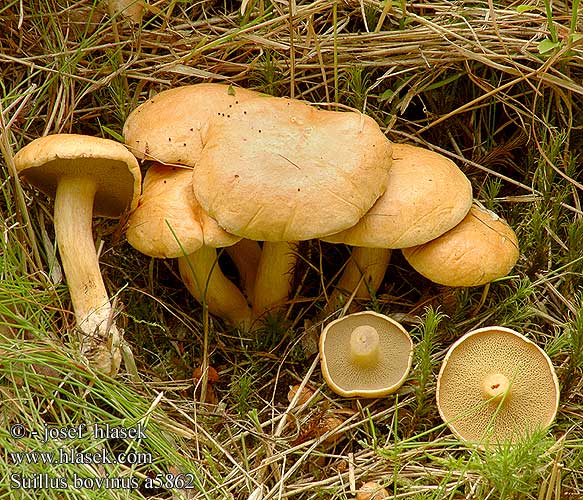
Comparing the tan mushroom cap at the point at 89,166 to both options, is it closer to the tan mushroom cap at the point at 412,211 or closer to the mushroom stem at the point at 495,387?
the tan mushroom cap at the point at 412,211

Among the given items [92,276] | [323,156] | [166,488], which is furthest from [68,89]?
[166,488]

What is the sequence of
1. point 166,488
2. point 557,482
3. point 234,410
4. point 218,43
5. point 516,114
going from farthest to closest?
point 516,114 → point 218,43 → point 234,410 → point 166,488 → point 557,482

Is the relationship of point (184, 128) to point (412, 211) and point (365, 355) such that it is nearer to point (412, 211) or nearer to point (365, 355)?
point (412, 211)

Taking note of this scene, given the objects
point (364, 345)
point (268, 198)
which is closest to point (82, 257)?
point (268, 198)

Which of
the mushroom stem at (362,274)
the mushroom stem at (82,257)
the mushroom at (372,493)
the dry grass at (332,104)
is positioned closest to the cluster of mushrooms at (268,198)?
the mushroom stem at (82,257)

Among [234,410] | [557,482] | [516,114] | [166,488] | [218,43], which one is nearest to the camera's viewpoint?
[557,482]

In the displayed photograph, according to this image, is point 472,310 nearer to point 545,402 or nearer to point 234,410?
point 545,402
